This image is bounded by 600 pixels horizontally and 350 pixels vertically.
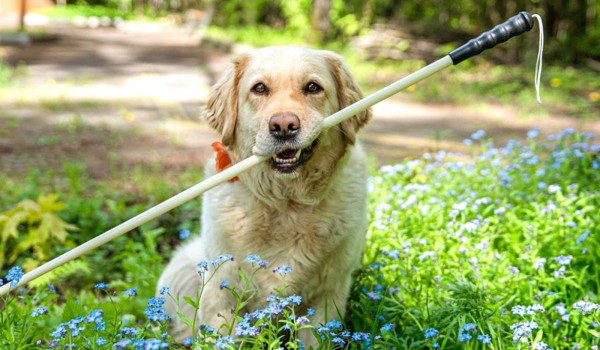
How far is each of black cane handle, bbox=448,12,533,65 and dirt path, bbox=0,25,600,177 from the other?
11.1ft

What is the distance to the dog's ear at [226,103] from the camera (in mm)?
3215

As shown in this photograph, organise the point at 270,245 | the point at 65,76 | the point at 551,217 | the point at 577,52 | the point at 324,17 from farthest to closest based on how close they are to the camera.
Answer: the point at 324,17
the point at 577,52
the point at 65,76
the point at 551,217
the point at 270,245

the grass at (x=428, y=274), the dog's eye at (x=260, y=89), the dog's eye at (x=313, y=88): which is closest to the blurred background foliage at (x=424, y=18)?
the grass at (x=428, y=274)

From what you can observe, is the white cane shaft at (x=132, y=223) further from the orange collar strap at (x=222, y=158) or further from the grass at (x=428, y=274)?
the orange collar strap at (x=222, y=158)

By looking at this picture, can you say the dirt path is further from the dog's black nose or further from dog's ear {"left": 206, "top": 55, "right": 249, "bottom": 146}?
the dog's black nose

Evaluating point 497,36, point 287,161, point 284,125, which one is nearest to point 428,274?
point 287,161

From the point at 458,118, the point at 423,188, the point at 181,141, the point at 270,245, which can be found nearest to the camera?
the point at 270,245

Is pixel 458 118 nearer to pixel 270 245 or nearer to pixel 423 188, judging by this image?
pixel 423 188

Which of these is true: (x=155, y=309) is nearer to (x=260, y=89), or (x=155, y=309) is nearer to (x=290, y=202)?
(x=290, y=202)

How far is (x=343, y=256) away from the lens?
3.07 m

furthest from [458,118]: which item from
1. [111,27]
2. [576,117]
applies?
[111,27]

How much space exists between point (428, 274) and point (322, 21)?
13516 millimetres

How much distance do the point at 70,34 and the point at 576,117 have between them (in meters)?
18.0

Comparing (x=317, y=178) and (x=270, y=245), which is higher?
(x=317, y=178)
